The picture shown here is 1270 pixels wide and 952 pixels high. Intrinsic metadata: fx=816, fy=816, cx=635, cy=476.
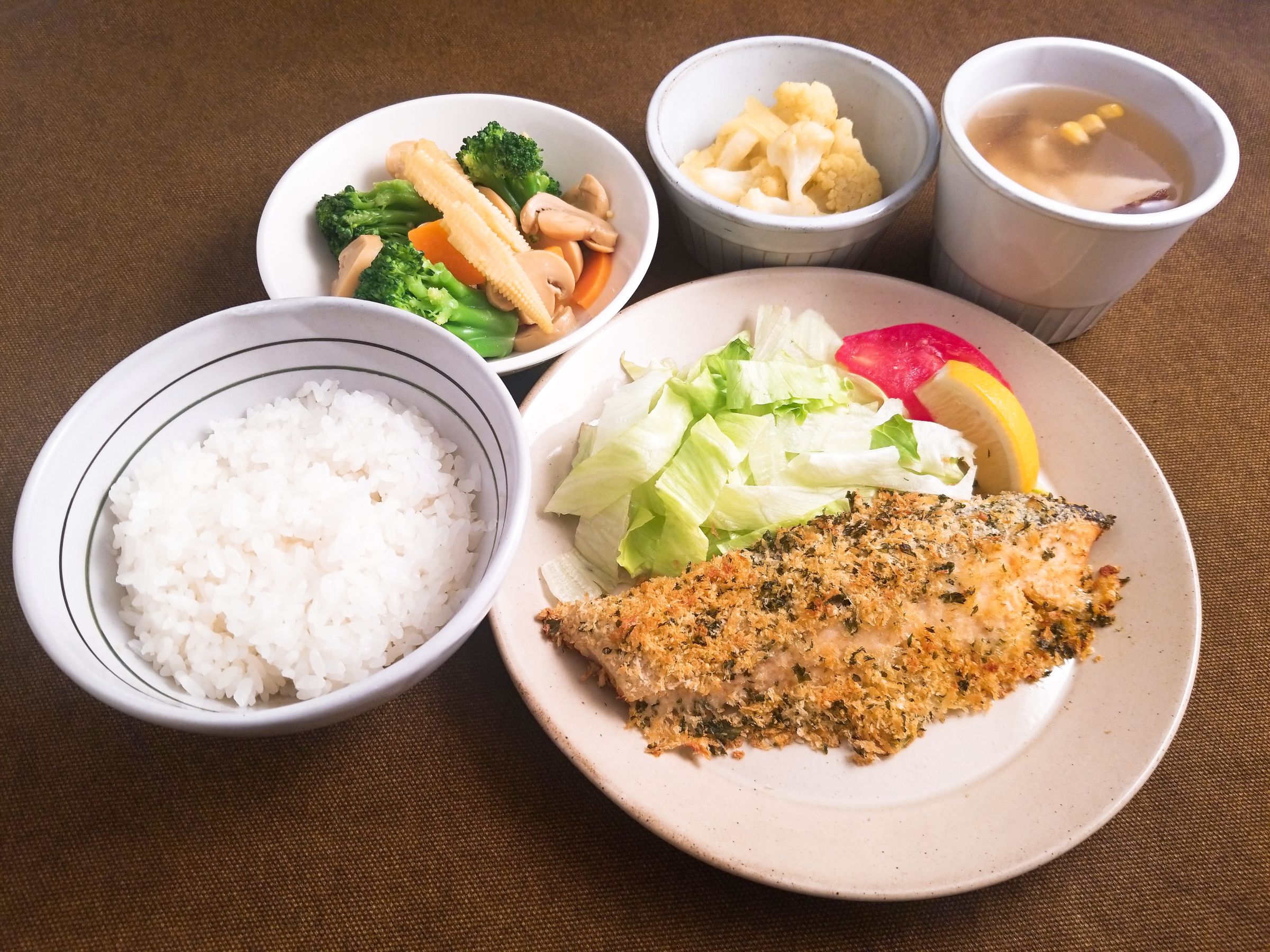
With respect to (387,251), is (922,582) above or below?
below

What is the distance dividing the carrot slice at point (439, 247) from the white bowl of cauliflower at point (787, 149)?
2.03ft

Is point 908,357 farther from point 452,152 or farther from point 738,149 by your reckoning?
point 452,152

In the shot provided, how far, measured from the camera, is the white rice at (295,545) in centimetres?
152

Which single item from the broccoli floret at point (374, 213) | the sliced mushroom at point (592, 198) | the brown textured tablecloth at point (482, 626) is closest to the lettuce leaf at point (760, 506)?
the brown textured tablecloth at point (482, 626)

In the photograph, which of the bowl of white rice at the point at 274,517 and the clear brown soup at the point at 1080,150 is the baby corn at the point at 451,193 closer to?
the bowl of white rice at the point at 274,517

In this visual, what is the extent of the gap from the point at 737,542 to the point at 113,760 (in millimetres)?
1494

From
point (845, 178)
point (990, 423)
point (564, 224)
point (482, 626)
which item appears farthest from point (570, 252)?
point (990, 423)

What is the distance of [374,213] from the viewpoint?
227cm

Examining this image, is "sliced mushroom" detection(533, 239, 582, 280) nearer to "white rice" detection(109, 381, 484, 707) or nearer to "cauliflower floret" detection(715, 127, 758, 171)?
"cauliflower floret" detection(715, 127, 758, 171)

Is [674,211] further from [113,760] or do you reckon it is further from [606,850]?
[113,760]

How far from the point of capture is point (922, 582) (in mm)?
1811

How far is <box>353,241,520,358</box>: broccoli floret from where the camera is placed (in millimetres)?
2000

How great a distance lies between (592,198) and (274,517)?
1.29 meters

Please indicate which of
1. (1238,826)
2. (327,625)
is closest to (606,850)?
(327,625)
